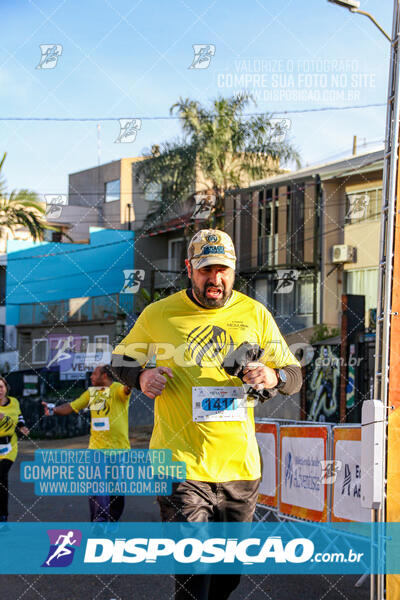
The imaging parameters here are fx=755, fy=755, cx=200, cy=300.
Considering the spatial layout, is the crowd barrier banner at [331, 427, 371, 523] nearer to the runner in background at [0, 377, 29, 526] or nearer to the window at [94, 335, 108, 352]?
the runner in background at [0, 377, 29, 526]

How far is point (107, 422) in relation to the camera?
8.20 meters

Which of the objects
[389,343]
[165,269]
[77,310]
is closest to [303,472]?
[389,343]

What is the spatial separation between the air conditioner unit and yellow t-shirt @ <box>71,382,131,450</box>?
52.7ft

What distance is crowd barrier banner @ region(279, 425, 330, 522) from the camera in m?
7.10

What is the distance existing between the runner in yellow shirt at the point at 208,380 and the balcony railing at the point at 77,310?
26.7 meters

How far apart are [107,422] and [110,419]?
5cm

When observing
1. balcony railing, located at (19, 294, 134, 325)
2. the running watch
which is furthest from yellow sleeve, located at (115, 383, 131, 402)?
balcony railing, located at (19, 294, 134, 325)

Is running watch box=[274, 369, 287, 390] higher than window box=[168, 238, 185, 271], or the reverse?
window box=[168, 238, 185, 271]

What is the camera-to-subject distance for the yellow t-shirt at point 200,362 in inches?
160

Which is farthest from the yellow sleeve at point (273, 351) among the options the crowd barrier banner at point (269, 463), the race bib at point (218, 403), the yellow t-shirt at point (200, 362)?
the crowd barrier banner at point (269, 463)

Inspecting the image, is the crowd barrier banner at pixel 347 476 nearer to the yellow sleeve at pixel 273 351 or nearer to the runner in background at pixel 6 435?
the yellow sleeve at pixel 273 351

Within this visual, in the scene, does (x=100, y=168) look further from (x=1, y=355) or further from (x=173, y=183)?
(x=173, y=183)

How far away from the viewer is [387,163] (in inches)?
178

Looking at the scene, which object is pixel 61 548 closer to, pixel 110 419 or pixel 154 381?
pixel 110 419
